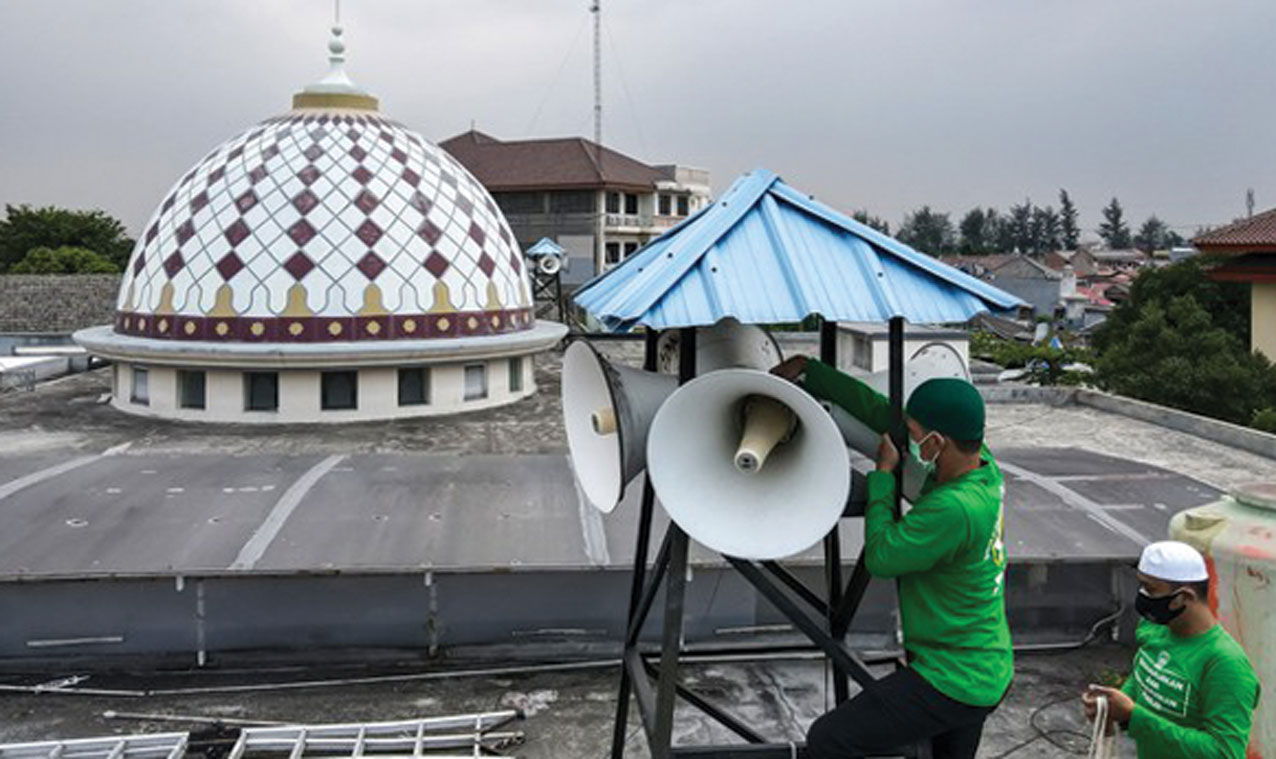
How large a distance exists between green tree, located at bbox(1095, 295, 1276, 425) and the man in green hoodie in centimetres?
2218

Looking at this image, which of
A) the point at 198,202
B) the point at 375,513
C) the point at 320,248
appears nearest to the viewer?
the point at 375,513

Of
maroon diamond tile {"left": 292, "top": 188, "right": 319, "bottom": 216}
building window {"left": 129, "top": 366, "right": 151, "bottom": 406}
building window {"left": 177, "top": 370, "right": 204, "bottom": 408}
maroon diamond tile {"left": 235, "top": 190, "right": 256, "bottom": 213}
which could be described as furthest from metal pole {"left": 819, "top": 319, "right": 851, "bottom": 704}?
building window {"left": 129, "top": 366, "right": 151, "bottom": 406}

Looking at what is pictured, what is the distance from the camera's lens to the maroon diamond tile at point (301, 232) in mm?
16109

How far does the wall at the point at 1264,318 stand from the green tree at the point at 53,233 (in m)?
54.9

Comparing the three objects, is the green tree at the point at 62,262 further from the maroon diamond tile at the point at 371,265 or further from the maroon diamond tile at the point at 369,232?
the maroon diamond tile at the point at 371,265

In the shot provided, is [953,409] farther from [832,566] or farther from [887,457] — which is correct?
[832,566]

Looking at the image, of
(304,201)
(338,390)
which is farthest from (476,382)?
(304,201)

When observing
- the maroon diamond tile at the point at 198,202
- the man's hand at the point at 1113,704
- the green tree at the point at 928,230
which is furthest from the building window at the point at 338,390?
the green tree at the point at 928,230

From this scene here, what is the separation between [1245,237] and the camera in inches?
1190

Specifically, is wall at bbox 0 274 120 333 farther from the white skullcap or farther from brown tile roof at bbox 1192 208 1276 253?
the white skullcap

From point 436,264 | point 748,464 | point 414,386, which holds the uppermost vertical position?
point 436,264

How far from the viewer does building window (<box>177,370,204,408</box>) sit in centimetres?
1594

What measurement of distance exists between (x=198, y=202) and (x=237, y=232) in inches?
53.8

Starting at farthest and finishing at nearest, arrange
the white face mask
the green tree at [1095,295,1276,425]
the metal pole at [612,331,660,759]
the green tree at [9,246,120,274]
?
the green tree at [9,246,120,274], the green tree at [1095,295,1276,425], the metal pole at [612,331,660,759], the white face mask
